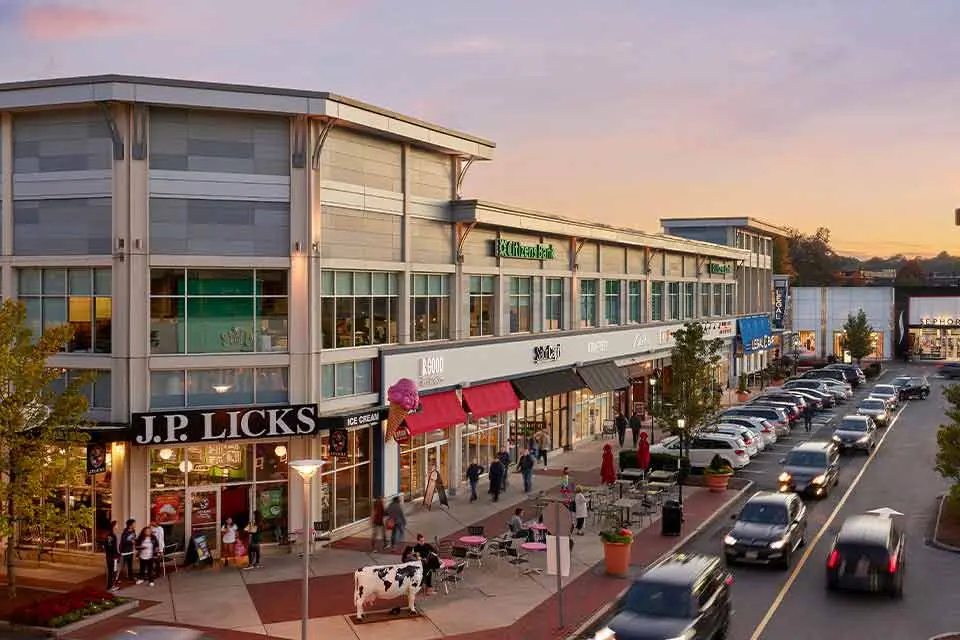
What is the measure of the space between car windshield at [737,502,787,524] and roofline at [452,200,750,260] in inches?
610

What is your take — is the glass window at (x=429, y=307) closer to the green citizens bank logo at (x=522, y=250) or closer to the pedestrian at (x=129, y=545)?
the green citizens bank logo at (x=522, y=250)

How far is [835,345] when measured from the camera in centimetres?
11219

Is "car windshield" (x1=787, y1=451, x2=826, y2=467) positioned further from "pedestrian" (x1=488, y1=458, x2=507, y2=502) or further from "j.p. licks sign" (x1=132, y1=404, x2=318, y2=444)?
"j.p. licks sign" (x1=132, y1=404, x2=318, y2=444)

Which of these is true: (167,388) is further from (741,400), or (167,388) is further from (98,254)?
(741,400)

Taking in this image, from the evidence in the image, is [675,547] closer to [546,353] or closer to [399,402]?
[399,402]

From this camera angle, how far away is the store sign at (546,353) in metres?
43.7

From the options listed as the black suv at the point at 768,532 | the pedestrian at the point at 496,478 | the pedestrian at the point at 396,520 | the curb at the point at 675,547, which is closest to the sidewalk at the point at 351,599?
the curb at the point at 675,547

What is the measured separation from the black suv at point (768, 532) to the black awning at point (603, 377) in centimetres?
2063

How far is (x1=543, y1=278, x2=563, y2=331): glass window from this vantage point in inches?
1822

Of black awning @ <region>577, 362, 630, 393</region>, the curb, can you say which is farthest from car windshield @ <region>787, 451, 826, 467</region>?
black awning @ <region>577, 362, 630, 393</region>

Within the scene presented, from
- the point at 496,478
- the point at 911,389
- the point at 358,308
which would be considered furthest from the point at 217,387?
the point at 911,389

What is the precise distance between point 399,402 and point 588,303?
22266 millimetres

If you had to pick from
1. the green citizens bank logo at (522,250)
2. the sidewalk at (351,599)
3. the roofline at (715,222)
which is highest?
the roofline at (715,222)

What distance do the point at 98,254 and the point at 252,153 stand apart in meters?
5.18
